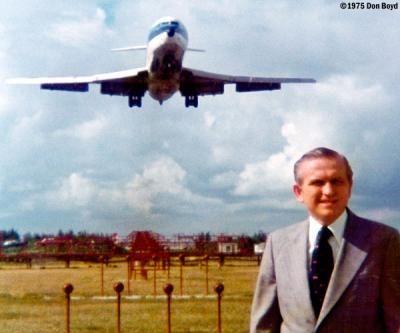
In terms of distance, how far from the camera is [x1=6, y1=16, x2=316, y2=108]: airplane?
76.2ft

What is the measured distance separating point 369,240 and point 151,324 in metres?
7.93

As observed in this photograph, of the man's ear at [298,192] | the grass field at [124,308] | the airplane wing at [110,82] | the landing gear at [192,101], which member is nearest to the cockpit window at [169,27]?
the airplane wing at [110,82]

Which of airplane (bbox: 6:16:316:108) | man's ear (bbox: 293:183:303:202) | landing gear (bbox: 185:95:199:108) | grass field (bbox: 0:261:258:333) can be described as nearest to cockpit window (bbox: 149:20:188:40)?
airplane (bbox: 6:16:316:108)

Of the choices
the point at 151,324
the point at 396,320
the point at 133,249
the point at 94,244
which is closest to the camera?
the point at 396,320

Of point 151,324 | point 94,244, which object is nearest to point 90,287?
point 151,324

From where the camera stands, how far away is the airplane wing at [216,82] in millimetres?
25172

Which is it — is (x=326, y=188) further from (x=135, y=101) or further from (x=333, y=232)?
(x=135, y=101)

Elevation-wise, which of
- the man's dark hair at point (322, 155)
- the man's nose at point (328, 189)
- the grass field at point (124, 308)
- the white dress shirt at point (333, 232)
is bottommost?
the grass field at point (124, 308)

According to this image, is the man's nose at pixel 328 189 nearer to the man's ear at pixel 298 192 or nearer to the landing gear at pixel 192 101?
the man's ear at pixel 298 192

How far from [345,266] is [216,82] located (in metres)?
23.9

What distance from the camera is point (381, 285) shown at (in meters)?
2.53

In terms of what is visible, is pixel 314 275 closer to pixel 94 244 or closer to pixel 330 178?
pixel 330 178

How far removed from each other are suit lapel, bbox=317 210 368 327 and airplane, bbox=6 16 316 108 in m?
20.6

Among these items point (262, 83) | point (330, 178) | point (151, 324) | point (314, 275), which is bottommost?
point (151, 324)
